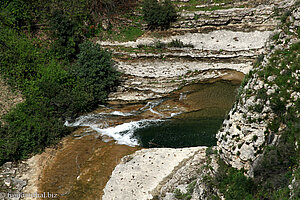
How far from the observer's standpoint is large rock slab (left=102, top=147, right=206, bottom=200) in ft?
55.2

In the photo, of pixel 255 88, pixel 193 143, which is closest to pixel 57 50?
pixel 193 143

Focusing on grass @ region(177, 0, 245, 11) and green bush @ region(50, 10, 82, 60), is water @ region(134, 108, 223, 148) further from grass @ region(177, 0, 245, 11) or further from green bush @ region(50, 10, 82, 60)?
grass @ region(177, 0, 245, 11)

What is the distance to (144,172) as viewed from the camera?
709 inches

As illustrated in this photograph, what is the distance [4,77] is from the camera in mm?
24578

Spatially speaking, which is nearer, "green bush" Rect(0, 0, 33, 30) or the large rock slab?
the large rock slab

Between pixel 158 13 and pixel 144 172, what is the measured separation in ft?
66.6

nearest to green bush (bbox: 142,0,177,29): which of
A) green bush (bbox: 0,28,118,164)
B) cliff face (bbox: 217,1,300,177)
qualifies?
green bush (bbox: 0,28,118,164)

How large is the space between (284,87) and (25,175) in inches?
660

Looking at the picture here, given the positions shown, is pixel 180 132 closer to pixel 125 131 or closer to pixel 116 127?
pixel 125 131

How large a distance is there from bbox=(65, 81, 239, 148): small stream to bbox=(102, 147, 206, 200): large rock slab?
162 centimetres

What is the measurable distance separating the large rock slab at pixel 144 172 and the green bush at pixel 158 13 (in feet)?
57.3

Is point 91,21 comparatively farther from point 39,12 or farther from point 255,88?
point 255,88

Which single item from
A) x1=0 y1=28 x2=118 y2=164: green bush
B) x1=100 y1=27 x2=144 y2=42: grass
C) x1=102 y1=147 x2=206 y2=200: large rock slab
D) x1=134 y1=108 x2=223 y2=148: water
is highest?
x1=100 y1=27 x2=144 y2=42: grass

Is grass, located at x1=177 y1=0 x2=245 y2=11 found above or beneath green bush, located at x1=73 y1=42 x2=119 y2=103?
above
